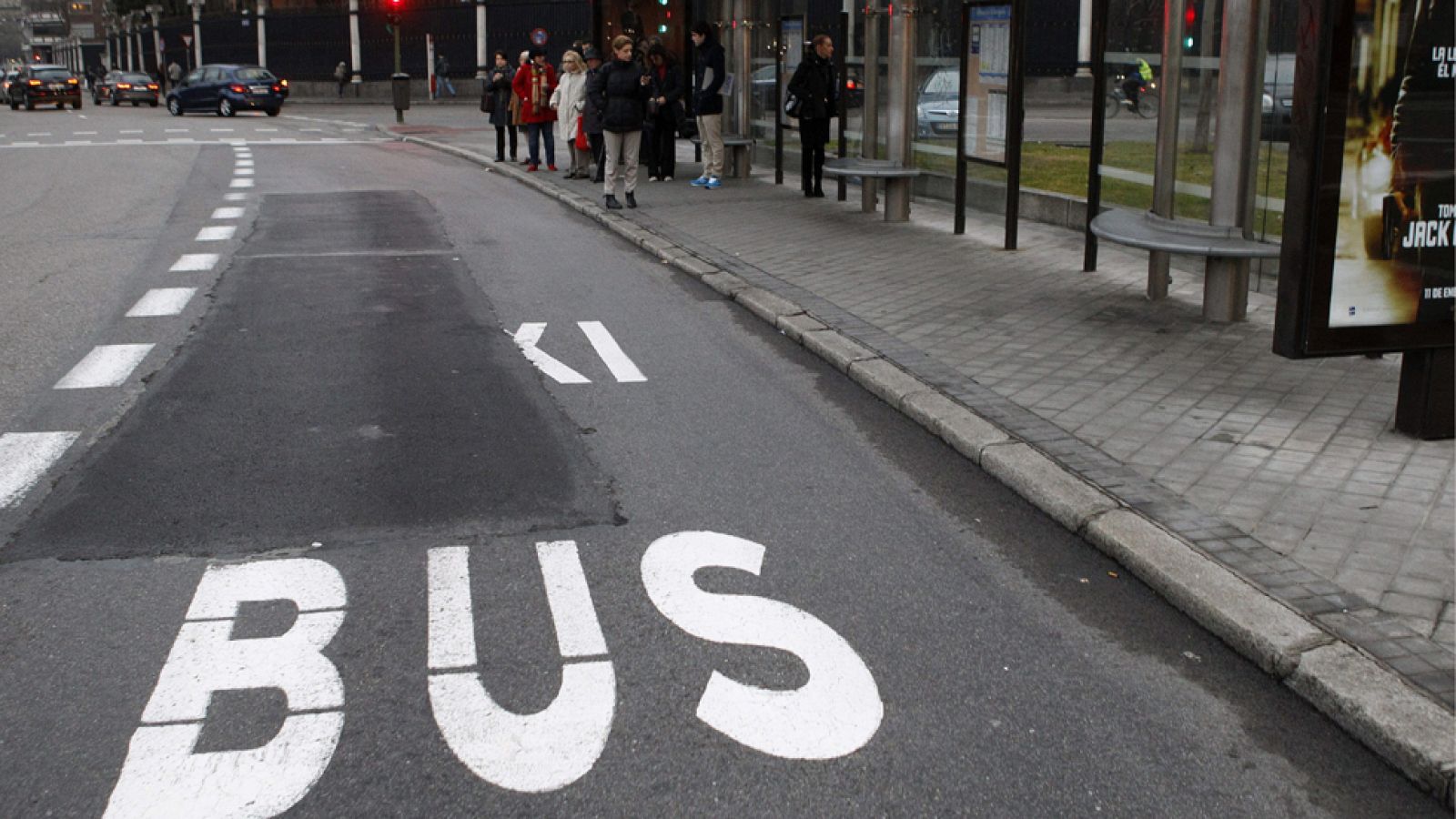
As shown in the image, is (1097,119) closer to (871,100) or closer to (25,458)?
(871,100)

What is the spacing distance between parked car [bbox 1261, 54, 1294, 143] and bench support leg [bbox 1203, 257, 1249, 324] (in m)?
1.09

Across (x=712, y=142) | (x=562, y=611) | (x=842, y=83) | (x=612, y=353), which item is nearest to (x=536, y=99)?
(x=712, y=142)

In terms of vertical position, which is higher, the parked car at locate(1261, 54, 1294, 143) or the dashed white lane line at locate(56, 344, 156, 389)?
the parked car at locate(1261, 54, 1294, 143)

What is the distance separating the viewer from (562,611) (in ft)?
15.8

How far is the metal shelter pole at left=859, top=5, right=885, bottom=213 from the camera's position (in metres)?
15.5

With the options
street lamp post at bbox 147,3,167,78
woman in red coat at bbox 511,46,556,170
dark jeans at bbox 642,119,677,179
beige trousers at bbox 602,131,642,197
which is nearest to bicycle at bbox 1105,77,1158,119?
beige trousers at bbox 602,131,642,197

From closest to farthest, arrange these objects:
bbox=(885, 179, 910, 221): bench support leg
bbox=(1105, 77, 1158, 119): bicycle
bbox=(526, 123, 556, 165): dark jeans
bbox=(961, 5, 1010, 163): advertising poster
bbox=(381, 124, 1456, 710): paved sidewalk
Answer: bbox=(381, 124, 1456, 710): paved sidewalk → bbox=(1105, 77, 1158, 119): bicycle → bbox=(961, 5, 1010, 163): advertising poster → bbox=(885, 179, 910, 221): bench support leg → bbox=(526, 123, 556, 165): dark jeans

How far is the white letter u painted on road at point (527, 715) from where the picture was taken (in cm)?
378

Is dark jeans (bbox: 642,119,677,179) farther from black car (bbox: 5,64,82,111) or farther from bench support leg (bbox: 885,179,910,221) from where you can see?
black car (bbox: 5,64,82,111)

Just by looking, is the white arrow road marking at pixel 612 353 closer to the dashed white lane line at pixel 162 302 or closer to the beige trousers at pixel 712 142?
the dashed white lane line at pixel 162 302

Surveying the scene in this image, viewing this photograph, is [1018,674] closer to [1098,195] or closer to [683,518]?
[683,518]

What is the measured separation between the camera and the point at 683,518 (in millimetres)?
5773

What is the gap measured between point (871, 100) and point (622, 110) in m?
2.86

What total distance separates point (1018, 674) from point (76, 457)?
4384mm
